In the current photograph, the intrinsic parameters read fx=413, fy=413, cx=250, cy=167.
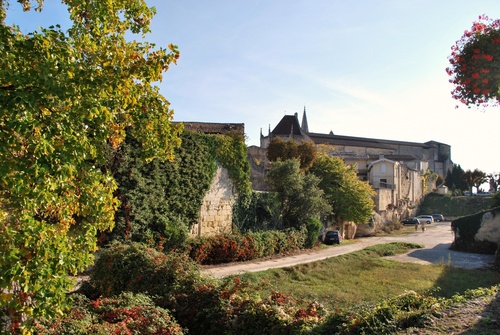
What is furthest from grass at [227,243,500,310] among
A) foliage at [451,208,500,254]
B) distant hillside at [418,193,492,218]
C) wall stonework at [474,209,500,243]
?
distant hillside at [418,193,492,218]

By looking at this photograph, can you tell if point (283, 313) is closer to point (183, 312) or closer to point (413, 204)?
point (183, 312)

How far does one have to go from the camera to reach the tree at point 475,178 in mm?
77069

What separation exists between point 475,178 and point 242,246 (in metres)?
70.5

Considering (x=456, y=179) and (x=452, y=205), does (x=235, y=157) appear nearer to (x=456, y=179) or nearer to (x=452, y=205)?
(x=452, y=205)

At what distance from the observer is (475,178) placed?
77.3 meters

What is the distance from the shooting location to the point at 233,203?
23.1 metres

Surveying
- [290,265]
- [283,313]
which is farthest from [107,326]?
[290,265]

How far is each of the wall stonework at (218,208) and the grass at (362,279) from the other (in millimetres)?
4483

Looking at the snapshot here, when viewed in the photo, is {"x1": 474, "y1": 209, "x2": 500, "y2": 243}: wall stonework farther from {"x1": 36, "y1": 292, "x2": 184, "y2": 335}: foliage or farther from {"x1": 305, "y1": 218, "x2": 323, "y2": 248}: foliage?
{"x1": 36, "y1": 292, "x2": 184, "y2": 335}: foliage

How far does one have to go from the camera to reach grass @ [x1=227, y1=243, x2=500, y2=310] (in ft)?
48.1

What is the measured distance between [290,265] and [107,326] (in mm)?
14922

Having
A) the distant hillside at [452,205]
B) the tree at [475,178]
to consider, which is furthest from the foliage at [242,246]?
the tree at [475,178]

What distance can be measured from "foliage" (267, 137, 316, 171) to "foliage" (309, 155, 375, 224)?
967 mm

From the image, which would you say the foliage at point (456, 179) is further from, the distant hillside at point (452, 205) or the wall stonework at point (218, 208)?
the wall stonework at point (218, 208)
